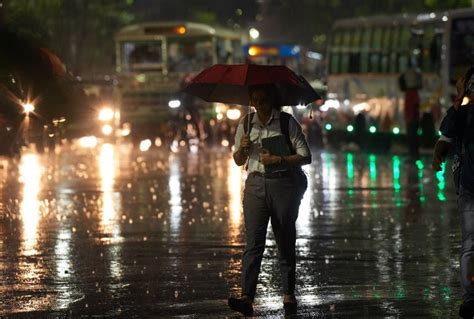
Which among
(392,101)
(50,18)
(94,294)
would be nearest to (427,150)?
(392,101)

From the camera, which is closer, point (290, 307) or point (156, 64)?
point (290, 307)

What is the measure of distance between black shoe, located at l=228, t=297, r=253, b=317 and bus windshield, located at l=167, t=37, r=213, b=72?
32.0 m

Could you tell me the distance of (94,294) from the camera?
11.8 metres

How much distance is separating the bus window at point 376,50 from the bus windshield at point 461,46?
15.8 ft

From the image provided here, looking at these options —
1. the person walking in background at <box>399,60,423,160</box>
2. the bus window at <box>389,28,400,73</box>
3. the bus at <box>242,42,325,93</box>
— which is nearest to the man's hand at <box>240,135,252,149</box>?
the person walking in background at <box>399,60,423,160</box>

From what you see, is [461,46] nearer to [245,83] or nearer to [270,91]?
[270,91]

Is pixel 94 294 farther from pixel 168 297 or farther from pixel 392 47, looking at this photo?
pixel 392 47

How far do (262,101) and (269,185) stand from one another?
0.62 m

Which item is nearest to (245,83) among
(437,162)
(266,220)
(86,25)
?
(266,220)

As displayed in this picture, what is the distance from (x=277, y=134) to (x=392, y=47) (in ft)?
94.2

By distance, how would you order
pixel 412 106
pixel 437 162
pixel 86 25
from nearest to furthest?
pixel 437 162 → pixel 412 106 → pixel 86 25

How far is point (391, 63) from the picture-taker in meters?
39.2

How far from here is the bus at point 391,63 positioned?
116ft

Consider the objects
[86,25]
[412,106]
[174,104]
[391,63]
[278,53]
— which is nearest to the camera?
[412,106]
